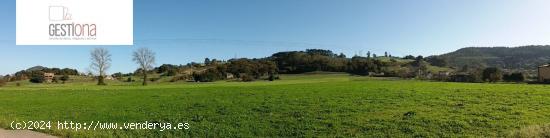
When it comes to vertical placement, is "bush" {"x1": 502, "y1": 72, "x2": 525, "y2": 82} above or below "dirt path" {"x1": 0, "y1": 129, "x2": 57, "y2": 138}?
above

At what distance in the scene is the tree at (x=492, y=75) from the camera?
221 feet

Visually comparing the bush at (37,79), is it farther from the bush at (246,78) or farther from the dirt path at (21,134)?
the dirt path at (21,134)

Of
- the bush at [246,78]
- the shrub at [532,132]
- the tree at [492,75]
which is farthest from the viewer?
the bush at [246,78]

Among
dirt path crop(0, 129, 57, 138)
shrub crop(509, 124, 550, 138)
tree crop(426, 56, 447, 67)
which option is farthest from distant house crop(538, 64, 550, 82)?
dirt path crop(0, 129, 57, 138)

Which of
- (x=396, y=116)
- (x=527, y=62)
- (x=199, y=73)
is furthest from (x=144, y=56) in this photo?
(x=396, y=116)

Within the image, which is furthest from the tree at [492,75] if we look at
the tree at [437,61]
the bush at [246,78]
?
the tree at [437,61]

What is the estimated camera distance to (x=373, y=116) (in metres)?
17.7

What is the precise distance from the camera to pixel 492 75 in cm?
6812

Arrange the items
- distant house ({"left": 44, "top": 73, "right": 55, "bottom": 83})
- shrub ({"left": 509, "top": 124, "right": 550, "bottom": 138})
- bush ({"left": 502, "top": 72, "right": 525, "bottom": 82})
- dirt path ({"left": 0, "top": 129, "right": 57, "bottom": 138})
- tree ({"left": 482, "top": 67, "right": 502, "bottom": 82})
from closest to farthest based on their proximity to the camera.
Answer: shrub ({"left": 509, "top": 124, "right": 550, "bottom": 138}), dirt path ({"left": 0, "top": 129, "right": 57, "bottom": 138}), bush ({"left": 502, "top": 72, "right": 525, "bottom": 82}), tree ({"left": 482, "top": 67, "right": 502, "bottom": 82}), distant house ({"left": 44, "top": 73, "right": 55, "bottom": 83})

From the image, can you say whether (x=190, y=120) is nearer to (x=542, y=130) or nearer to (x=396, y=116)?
(x=396, y=116)

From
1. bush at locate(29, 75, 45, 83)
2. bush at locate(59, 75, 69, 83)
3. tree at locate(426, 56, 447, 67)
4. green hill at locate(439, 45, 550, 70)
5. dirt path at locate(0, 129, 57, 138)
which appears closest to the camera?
dirt path at locate(0, 129, 57, 138)

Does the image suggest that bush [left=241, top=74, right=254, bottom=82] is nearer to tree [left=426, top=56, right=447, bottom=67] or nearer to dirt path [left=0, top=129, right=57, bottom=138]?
tree [left=426, top=56, right=447, bottom=67]

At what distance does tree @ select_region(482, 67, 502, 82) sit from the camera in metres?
67.4

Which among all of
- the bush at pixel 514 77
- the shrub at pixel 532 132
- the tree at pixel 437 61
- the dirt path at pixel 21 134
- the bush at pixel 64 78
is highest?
the tree at pixel 437 61
